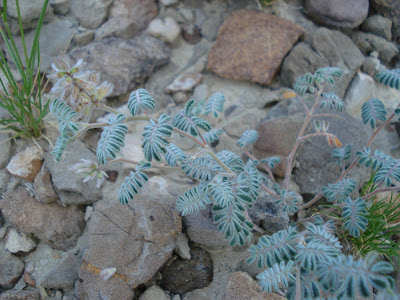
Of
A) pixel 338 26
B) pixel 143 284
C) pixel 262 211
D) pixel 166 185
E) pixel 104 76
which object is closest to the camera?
pixel 143 284

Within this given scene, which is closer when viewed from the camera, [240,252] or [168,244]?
[168,244]

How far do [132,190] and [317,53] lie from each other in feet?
5.61

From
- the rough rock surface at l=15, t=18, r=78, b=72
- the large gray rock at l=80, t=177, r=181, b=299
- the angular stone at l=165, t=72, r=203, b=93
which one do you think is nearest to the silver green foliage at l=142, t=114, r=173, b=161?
Answer: the large gray rock at l=80, t=177, r=181, b=299

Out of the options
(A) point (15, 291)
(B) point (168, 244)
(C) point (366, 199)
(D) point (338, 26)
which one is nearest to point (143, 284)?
(B) point (168, 244)

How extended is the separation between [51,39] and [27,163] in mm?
901

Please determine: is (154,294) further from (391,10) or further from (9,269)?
(391,10)

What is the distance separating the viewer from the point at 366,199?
1.90 meters

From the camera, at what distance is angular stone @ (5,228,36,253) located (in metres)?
1.98

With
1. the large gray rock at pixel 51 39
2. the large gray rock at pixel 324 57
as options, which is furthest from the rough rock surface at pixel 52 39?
the large gray rock at pixel 324 57

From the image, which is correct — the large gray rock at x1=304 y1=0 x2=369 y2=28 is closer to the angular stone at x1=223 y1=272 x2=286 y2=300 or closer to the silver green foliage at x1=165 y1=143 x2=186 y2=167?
the silver green foliage at x1=165 y1=143 x2=186 y2=167

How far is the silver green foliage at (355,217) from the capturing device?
5.62 ft

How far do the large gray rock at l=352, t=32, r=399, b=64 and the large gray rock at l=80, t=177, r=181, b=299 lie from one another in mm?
1890

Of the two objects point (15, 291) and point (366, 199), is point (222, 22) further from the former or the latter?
point (15, 291)

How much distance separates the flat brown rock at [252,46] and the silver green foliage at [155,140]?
4.08 feet
